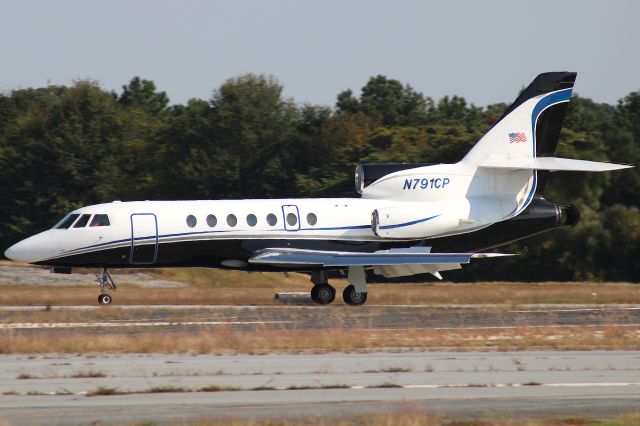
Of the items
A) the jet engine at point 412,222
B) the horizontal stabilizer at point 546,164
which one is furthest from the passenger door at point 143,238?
the horizontal stabilizer at point 546,164

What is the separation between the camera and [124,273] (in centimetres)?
3972

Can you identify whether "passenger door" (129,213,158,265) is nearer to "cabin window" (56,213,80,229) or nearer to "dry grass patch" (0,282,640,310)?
"dry grass patch" (0,282,640,310)

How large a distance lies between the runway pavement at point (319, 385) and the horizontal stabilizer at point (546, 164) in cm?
1244

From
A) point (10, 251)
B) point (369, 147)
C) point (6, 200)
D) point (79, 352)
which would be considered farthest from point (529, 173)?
point (6, 200)

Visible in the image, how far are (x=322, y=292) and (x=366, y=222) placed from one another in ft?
7.42

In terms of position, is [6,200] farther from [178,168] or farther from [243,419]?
[243,419]

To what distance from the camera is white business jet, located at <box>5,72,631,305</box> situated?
2916 cm

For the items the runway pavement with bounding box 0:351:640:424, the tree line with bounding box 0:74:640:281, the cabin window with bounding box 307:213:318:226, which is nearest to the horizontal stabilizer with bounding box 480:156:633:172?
the cabin window with bounding box 307:213:318:226

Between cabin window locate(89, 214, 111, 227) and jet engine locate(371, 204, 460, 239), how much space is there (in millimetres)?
7155

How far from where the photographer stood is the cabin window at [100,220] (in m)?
29.2

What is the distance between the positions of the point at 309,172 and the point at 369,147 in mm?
4306

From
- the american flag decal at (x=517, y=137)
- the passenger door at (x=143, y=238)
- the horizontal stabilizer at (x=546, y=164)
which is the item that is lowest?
the passenger door at (x=143, y=238)

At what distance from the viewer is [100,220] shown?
29281mm

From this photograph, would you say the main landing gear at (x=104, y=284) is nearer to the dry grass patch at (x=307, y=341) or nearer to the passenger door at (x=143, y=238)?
the passenger door at (x=143, y=238)
